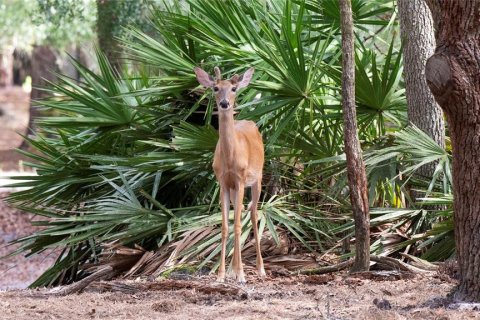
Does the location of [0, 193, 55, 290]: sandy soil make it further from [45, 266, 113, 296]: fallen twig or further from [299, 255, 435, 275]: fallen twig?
[299, 255, 435, 275]: fallen twig

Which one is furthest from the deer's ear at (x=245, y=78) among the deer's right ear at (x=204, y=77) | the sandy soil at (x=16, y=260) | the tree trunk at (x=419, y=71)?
the sandy soil at (x=16, y=260)

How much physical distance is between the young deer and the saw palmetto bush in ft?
1.78

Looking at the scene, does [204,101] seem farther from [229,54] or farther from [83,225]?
[83,225]

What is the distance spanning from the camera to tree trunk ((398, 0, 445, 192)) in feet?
29.2

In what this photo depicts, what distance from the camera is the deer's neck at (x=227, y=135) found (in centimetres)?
738

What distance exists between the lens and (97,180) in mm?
9531

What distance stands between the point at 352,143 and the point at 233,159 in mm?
1009

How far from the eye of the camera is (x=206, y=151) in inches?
345

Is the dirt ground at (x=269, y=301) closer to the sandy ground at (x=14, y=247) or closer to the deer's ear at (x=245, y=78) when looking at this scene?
the deer's ear at (x=245, y=78)

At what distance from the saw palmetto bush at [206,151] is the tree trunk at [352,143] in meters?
1.12

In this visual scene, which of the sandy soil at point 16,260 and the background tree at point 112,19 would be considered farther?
the background tree at point 112,19

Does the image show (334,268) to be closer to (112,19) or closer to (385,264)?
(385,264)

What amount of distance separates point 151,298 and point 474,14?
274 centimetres

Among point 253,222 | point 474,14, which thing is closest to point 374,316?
point 474,14
